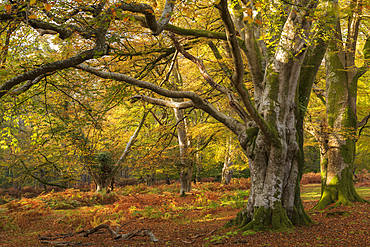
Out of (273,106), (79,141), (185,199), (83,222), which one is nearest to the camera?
(273,106)

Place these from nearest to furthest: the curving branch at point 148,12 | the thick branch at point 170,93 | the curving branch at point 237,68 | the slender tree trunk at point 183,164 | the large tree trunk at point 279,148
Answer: the curving branch at point 148,12 → the curving branch at point 237,68 → the thick branch at point 170,93 → the large tree trunk at point 279,148 → the slender tree trunk at point 183,164

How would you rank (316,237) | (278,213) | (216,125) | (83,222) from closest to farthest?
(316,237) < (278,213) < (83,222) < (216,125)

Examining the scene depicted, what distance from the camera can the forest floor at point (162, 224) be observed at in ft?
16.1

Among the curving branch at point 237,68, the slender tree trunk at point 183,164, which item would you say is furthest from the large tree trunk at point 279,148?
the slender tree trunk at point 183,164

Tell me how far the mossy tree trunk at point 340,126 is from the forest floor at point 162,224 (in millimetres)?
616

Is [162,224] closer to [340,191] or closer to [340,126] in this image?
[340,191]

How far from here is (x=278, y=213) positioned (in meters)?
5.34

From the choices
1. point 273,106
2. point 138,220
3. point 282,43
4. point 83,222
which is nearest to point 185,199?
point 138,220

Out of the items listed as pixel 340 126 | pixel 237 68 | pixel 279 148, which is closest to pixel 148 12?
pixel 237 68

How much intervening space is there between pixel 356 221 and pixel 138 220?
20.7ft

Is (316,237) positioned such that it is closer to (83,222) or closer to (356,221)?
(356,221)

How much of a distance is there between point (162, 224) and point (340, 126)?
6.59 metres

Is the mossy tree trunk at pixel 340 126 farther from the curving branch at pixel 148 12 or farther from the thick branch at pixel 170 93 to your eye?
the curving branch at pixel 148 12

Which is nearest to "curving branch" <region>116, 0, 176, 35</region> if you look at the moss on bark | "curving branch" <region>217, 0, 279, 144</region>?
"curving branch" <region>217, 0, 279, 144</region>
